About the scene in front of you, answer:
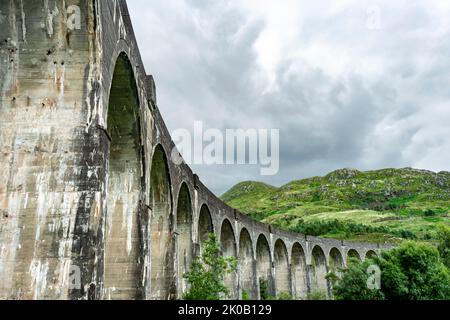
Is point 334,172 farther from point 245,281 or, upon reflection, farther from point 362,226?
point 245,281

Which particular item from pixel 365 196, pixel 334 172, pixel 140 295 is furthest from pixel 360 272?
pixel 334 172

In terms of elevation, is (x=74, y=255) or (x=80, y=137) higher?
(x=80, y=137)

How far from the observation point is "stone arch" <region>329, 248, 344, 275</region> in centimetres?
4392

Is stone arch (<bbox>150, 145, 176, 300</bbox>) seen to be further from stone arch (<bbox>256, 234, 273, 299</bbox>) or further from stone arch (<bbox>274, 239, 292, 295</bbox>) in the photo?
stone arch (<bbox>274, 239, 292, 295</bbox>)

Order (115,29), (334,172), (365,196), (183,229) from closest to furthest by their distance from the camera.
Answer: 1. (115,29)
2. (183,229)
3. (365,196)
4. (334,172)

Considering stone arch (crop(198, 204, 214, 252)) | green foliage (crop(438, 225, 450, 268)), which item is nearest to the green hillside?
green foliage (crop(438, 225, 450, 268))

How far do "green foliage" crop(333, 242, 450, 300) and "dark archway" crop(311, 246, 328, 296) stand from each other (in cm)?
1548

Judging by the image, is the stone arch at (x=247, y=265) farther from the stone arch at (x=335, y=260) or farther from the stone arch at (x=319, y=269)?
the stone arch at (x=335, y=260)

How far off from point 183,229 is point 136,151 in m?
6.94

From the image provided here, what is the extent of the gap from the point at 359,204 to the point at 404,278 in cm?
9881

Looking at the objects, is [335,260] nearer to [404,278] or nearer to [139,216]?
[404,278]

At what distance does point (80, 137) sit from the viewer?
6.76m

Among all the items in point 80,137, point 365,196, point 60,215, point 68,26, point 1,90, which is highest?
point 365,196

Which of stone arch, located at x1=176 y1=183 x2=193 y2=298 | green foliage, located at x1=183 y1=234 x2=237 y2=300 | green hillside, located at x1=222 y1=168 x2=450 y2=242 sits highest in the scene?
green hillside, located at x1=222 y1=168 x2=450 y2=242
